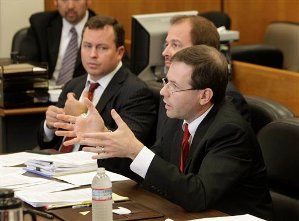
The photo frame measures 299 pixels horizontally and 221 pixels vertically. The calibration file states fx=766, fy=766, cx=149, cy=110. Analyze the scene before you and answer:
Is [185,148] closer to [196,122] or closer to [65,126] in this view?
[196,122]

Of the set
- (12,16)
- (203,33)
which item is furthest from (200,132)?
(12,16)

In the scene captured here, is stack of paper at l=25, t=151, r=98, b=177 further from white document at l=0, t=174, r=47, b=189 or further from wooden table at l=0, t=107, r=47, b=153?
wooden table at l=0, t=107, r=47, b=153

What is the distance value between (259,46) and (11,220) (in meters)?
5.47

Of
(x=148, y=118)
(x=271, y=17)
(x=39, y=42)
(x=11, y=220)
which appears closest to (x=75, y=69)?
(x=39, y=42)

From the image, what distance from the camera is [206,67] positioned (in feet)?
10.9

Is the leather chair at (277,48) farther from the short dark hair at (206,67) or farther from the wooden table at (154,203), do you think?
the wooden table at (154,203)

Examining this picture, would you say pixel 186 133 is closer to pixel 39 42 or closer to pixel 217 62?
pixel 217 62

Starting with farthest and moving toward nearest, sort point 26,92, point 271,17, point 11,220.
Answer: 1. point 271,17
2. point 26,92
3. point 11,220

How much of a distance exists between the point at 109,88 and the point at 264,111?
111 cm

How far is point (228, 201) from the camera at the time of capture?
322cm

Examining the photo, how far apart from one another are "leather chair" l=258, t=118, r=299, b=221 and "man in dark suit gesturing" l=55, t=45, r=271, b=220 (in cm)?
9

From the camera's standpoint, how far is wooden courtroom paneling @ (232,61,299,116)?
5.23 meters

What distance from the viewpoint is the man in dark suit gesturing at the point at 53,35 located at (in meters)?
7.12

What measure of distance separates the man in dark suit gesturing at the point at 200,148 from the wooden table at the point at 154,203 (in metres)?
0.03
